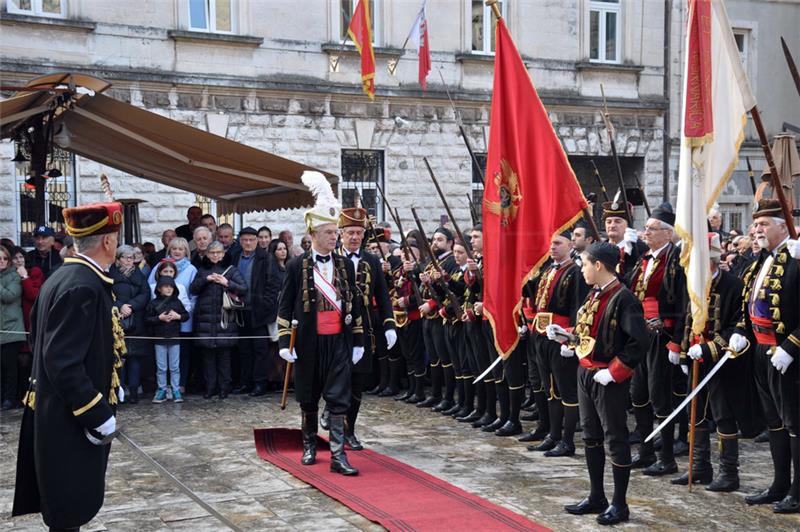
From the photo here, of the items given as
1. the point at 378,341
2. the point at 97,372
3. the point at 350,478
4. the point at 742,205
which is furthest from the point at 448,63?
the point at 97,372

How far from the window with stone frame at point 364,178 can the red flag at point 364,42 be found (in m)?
3.25

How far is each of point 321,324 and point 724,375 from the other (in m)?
3.00

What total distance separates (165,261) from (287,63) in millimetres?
7545

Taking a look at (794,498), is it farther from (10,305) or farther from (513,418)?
(10,305)

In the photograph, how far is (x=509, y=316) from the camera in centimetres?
794

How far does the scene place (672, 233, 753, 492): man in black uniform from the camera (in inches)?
273

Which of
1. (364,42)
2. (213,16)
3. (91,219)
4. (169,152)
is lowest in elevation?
(91,219)

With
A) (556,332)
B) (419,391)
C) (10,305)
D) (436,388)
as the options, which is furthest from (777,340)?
(10,305)

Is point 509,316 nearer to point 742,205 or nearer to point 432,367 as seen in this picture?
point 432,367

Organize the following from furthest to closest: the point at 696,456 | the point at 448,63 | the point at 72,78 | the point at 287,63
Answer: the point at 448,63 → the point at 287,63 → the point at 72,78 → the point at 696,456

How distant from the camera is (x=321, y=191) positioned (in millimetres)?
8008

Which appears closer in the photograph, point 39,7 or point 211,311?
point 211,311

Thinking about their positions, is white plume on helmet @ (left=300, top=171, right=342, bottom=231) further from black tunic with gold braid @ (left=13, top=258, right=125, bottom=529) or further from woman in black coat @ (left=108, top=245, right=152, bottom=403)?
woman in black coat @ (left=108, top=245, right=152, bottom=403)

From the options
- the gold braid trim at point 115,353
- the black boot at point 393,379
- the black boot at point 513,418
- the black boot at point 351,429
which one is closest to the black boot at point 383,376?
the black boot at point 393,379
